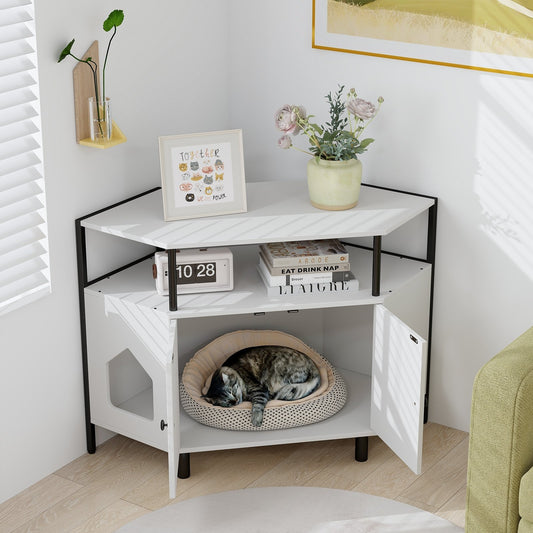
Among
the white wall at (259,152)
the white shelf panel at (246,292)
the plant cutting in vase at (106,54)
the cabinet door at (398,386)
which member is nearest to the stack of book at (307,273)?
the white shelf panel at (246,292)

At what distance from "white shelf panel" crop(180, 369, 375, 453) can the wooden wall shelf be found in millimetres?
814

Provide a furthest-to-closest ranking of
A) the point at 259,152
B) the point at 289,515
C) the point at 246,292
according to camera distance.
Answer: the point at 259,152 < the point at 246,292 < the point at 289,515

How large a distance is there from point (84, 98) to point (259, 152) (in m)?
0.70

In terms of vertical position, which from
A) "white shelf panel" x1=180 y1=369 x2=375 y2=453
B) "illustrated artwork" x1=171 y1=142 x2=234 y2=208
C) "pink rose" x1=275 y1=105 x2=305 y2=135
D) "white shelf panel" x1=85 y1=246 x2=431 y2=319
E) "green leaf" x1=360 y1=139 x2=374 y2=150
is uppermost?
"pink rose" x1=275 y1=105 x2=305 y2=135

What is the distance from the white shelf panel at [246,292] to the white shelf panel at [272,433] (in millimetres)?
379

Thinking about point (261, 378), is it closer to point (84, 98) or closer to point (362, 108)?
point (362, 108)

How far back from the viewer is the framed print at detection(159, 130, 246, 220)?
8.70 ft

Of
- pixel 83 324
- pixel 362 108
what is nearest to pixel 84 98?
pixel 83 324

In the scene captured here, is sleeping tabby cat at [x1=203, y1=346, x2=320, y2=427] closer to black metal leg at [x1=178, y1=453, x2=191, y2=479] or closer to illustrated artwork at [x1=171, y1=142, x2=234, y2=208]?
black metal leg at [x1=178, y1=453, x2=191, y2=479]

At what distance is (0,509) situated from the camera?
267 cm

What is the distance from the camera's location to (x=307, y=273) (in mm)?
2709

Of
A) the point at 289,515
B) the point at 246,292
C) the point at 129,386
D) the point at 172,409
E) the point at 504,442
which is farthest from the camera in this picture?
the point at 129,386

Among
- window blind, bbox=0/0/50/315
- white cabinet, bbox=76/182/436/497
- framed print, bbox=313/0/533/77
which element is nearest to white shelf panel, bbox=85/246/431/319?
white cabinet, bbox=76/182/436/497

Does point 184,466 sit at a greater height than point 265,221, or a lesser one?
lesser
